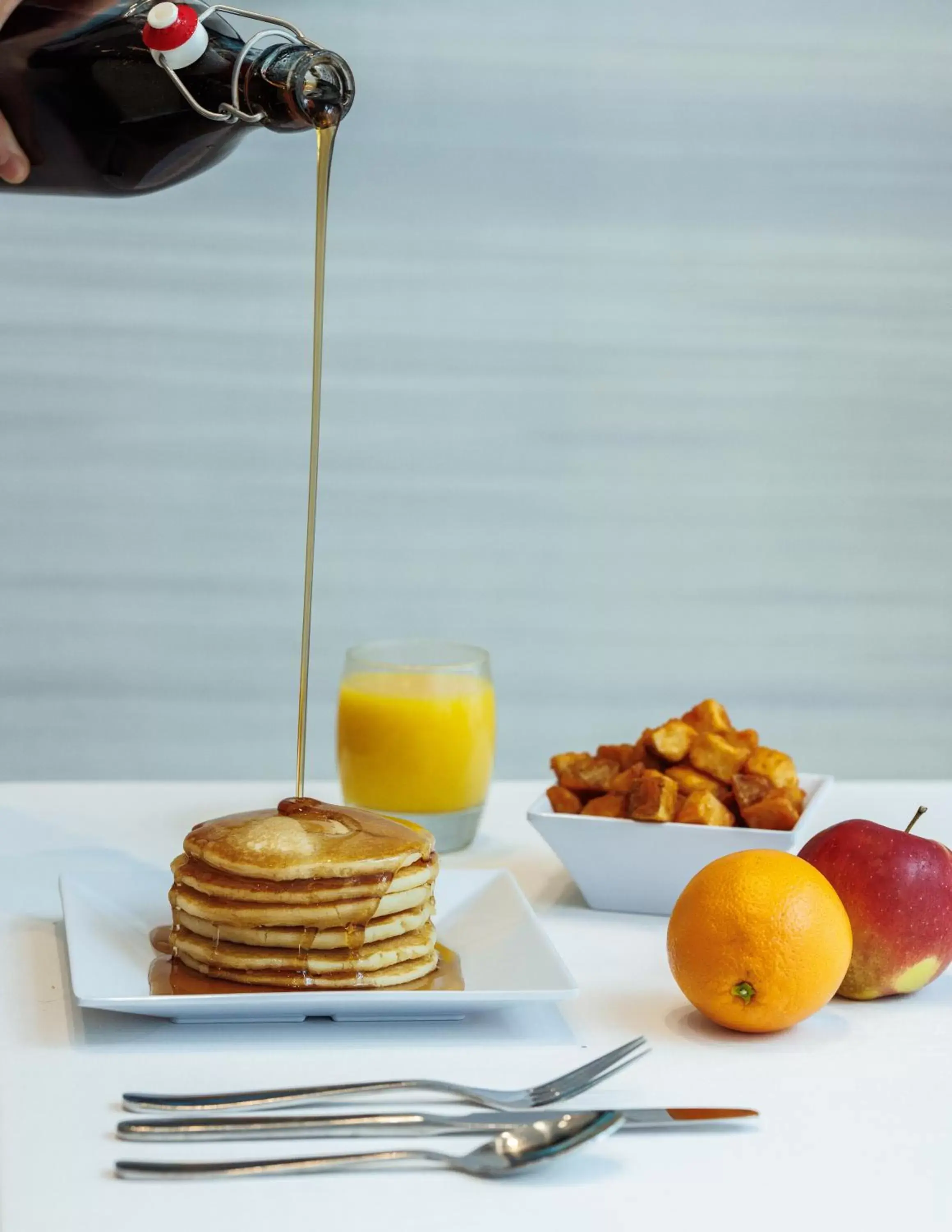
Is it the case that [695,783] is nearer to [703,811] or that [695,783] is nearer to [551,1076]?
[703,811]

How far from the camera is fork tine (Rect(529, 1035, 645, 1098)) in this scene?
738 millimetres

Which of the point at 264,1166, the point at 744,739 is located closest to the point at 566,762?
the point at 744,739

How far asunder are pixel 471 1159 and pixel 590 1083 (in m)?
0.11

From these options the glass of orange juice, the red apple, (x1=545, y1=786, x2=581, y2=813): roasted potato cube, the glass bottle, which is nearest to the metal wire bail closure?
the glass bottle

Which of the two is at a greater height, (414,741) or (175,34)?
(175,34)

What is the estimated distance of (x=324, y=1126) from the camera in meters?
0.67

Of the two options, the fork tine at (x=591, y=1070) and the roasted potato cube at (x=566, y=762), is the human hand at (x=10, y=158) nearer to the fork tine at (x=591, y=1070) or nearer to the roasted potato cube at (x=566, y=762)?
the roasted potato cube at (x=566, y=762)

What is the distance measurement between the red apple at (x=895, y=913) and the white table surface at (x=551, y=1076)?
2 cm

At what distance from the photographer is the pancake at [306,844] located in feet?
2.77

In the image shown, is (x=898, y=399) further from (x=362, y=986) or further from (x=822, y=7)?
(x=362, y=986)

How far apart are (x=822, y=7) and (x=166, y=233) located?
1468 millimetres

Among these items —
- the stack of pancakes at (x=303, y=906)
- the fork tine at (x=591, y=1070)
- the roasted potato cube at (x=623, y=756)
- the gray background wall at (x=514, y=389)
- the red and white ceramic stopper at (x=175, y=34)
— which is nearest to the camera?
the fork tine at (x=591, y=1070)

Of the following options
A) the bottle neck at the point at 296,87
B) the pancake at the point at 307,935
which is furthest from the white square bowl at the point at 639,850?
the bottle neck at the point at 296,87

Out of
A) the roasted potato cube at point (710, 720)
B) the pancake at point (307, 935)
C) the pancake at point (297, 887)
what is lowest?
the pancake at point (307, 935)
